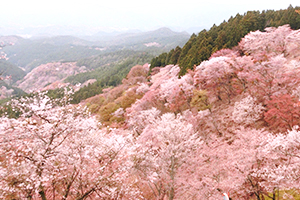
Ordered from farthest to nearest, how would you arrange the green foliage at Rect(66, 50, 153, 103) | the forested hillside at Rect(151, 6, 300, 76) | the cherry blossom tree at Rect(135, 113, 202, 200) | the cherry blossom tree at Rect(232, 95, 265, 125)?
the green foliage at Rect(66, 50, 153, 103), the forested hillside at Rect(151, 6, 300, 76), the cherry blossom tree at Rect(232, 95, 265, 125), the cherry blossom tree at Rect(135, 113, 202, 200)


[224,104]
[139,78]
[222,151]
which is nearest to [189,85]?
[224,104]

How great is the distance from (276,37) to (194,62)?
1121cm

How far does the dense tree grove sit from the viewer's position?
6320 millimetres

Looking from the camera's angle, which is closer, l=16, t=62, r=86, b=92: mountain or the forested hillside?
the forested hillside

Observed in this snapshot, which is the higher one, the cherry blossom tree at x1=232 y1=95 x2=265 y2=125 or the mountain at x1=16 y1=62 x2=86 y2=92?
the cherry blossom tree at x1=232 y1=95 x2=265 y2=125

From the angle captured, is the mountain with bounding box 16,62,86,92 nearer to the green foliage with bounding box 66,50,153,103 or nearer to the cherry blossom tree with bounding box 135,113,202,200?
the green foliage with bounding box 66,50,153,103

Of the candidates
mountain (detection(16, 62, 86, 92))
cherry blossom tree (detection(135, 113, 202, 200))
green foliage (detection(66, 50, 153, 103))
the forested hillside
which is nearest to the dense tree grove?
cherry blossom tree (detection(135, 113, 202, 200))

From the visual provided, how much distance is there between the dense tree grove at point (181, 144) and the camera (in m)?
6.32

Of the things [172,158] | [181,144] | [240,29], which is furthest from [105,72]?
[172,158]

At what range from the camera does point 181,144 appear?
13.6 metres

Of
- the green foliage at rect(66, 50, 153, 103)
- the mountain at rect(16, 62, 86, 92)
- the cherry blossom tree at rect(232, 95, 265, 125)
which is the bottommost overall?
the mountain at rect(16, 62, 86, 92)

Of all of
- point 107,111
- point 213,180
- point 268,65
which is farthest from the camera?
point 107,111

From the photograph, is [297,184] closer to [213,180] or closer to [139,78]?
[213,180]

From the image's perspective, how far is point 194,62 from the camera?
2881cm
